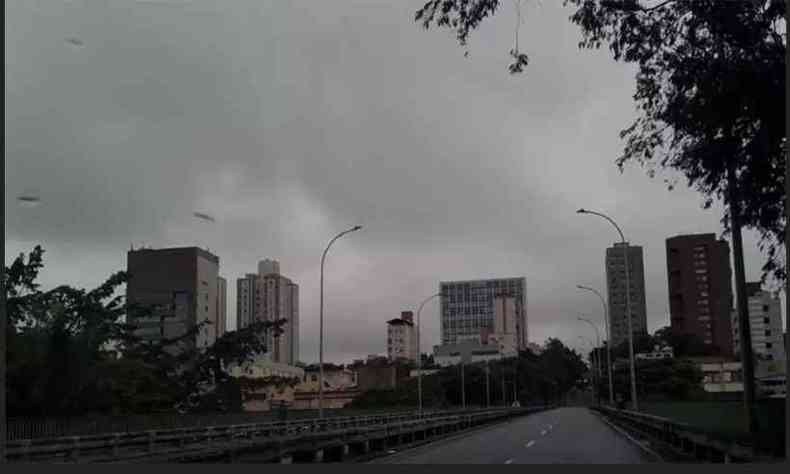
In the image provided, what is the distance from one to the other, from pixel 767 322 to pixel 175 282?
12696mm

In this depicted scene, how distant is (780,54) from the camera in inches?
492

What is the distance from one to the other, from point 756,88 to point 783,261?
Result: 160 inches

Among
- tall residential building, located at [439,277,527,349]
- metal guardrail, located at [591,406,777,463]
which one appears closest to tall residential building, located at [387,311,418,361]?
tall residential building, located at [439,277,527,349]

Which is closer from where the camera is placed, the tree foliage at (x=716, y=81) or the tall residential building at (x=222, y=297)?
the tree foliage at (x=716, y=81)

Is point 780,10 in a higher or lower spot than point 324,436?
higher

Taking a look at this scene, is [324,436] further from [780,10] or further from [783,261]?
[780,10]

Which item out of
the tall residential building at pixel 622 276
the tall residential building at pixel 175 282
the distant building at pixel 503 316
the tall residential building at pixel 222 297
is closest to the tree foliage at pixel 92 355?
the tall residential building at pixel 175 282

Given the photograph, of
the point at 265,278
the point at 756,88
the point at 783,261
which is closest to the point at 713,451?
the point at 783,261

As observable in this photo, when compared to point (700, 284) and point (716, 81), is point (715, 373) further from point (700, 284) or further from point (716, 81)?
point (716, 81)

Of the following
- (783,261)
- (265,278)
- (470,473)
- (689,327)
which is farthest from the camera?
(689,327)

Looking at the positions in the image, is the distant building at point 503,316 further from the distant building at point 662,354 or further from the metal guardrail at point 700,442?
the distant building at point 662,354

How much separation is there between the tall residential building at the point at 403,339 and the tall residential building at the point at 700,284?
54.8 feet

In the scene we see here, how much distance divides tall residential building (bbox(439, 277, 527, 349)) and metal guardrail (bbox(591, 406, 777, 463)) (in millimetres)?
6516

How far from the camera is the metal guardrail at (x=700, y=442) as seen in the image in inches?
553
